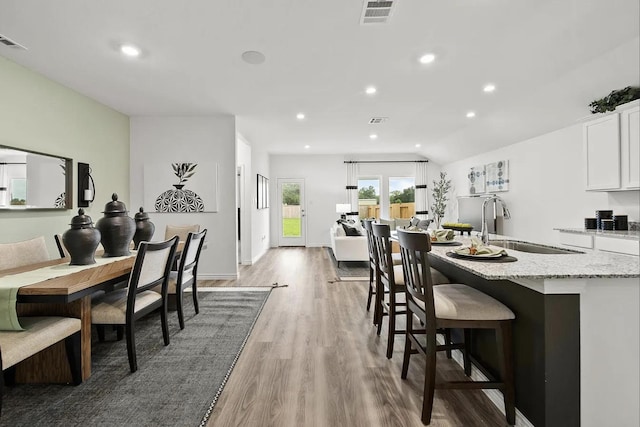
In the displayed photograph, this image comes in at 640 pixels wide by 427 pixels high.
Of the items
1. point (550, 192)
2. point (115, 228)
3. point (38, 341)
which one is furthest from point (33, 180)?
point (550, 192)

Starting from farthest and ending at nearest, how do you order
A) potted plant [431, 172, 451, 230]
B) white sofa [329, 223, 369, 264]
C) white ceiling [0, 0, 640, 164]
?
potted plant [431, 172, 451, 230] < white sofa [329, 223, 369, 264] < white ceiling [0, 0, 640, 164]

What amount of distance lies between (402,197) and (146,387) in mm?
8154


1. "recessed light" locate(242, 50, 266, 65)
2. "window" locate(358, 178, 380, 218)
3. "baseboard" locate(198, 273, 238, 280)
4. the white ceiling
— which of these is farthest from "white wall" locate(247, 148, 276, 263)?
"recessed light" locate(242, 50, 266, 65)

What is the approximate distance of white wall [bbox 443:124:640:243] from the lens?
4253 mm

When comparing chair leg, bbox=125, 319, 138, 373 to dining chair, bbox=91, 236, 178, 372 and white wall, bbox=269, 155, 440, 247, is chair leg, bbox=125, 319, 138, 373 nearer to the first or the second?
dining chair, bbox=91, 236, 178, 372

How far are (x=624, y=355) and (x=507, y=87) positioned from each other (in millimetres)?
3560

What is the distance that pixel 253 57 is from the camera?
10.1ft

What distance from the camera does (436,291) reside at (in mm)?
1866

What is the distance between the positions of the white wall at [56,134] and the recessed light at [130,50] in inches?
50.4

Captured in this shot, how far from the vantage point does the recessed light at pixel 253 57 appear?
3018 mm

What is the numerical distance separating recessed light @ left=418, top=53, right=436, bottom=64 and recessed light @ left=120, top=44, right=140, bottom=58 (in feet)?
8.78

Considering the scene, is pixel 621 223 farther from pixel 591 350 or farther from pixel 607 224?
pixel 591 350

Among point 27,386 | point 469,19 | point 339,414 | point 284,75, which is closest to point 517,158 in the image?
point 469,19

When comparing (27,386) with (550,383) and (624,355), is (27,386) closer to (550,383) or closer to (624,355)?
(550,383)
